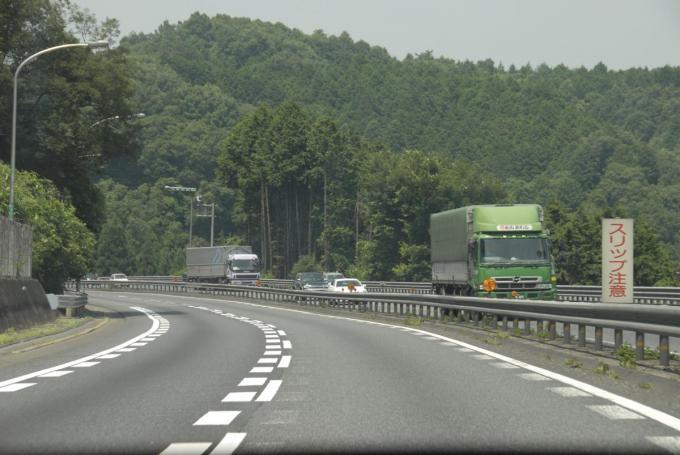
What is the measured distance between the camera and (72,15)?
167ft

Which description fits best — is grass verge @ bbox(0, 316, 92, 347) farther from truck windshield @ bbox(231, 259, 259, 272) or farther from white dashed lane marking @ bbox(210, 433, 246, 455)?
truck windshield @ bbox(231, 259, 259, 272)

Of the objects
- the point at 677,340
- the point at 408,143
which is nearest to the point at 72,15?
the point at 677,340

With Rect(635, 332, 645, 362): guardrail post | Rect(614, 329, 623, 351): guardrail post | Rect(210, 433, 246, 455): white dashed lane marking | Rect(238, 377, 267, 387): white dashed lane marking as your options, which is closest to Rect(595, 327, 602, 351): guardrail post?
Rect(614, 329, 623, 351): guardrail post

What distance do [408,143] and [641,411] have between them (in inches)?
7263

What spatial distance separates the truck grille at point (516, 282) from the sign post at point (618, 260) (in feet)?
34.7

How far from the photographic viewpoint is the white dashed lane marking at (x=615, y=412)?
10250 millimetres

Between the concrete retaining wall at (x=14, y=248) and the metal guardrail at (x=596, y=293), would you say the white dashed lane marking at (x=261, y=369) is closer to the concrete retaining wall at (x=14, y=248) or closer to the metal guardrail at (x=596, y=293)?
the concrete retaining wall at (x=14, y=248)

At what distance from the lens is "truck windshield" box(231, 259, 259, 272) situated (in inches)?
3479

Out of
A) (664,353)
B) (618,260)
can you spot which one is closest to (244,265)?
(618,260)

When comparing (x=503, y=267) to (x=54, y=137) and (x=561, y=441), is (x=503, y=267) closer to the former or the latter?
(x=54, y=137)

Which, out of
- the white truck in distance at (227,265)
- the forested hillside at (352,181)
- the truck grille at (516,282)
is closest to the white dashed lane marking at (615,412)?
the truck grille at (516,282)

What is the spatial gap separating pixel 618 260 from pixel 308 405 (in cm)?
1332

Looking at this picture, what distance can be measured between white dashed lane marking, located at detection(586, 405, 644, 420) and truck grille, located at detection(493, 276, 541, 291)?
2289cm

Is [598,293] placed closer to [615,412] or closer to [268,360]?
[268,360]
